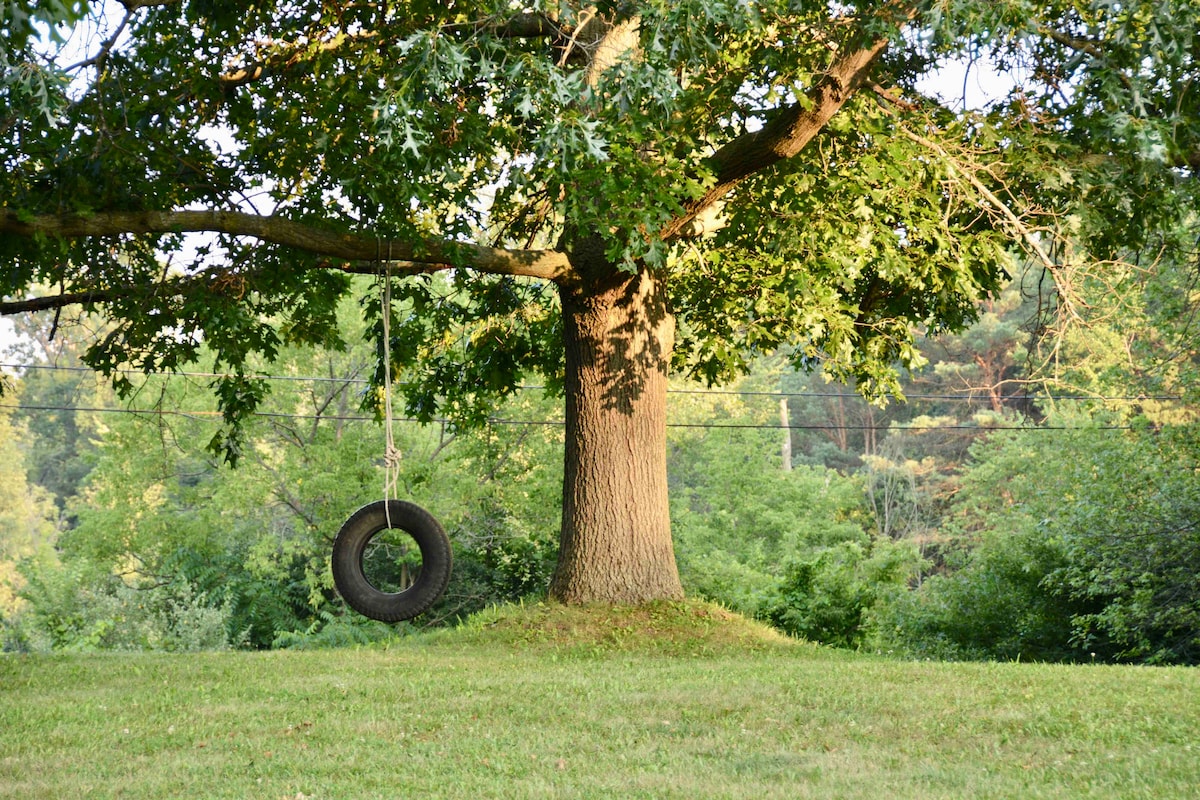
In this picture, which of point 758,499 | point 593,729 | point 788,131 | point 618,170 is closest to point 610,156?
point 618,170

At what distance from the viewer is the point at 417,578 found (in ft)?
30.7

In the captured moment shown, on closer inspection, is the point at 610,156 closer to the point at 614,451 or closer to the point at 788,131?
the point at 788,131

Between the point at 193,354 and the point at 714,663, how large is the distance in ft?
21.1

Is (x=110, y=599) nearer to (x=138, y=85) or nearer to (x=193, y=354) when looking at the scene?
(x=193, y=354)

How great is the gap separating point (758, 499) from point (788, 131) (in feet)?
98.5

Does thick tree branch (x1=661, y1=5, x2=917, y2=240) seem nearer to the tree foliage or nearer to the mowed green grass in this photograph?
the tree foliage

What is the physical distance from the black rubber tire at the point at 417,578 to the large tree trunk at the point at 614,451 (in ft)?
10.2

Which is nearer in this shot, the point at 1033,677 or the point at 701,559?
the point at 1033,677

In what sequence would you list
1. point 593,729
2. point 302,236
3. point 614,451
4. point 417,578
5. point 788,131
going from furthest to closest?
point 614,451 < point 302,236 < point 788,131 < point 417,578 < point 593,729

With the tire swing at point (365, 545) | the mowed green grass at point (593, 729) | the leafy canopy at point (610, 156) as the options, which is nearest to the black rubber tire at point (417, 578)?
the tire swing at point (365, 545)

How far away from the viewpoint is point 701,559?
33.4 m

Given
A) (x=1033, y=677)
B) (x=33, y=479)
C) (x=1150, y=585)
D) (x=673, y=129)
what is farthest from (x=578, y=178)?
(x=33, y=479)

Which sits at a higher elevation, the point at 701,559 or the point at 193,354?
the point at 193,354

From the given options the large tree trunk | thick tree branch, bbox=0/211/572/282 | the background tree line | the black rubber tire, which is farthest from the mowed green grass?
thick tree branch, bbox=0/211/572/282
